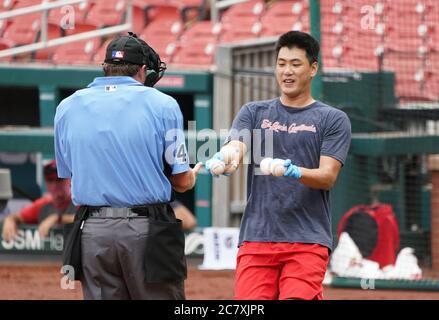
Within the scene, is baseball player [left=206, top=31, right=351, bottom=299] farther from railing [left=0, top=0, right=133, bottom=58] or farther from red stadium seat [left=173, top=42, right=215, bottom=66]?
railing [left=0, top=0, right=133, bottom=58]

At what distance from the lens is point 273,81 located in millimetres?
13367

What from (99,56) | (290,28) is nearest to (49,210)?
(99,56)

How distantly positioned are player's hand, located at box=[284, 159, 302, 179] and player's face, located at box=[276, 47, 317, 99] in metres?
0.58

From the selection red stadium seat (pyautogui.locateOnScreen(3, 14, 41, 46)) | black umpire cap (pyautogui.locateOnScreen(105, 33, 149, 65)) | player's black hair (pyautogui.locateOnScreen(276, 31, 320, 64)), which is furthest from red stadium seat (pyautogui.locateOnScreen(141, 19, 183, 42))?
black umpire cap (pyautogui.locateOnScreen(105, 33, 149, 65))

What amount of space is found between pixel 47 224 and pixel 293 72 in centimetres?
756

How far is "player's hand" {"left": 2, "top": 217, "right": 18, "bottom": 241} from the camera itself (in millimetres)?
12836

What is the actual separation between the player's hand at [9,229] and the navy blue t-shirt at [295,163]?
7.59 m

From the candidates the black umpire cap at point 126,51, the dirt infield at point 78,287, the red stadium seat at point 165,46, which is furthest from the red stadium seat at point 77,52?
the black umpire cap at point 126,51

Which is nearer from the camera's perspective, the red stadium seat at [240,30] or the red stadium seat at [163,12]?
the red stadium seat at [240,30]

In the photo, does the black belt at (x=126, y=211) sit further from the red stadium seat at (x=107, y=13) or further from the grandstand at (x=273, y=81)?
the red stadium seat at (x=107, y=13)

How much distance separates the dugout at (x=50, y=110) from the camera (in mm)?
12992

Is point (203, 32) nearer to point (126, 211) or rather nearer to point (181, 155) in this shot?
point (181, 155)

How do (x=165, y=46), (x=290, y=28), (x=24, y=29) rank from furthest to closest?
(x=165, y=46), (x=24, y=29), (x=290, y=28)
